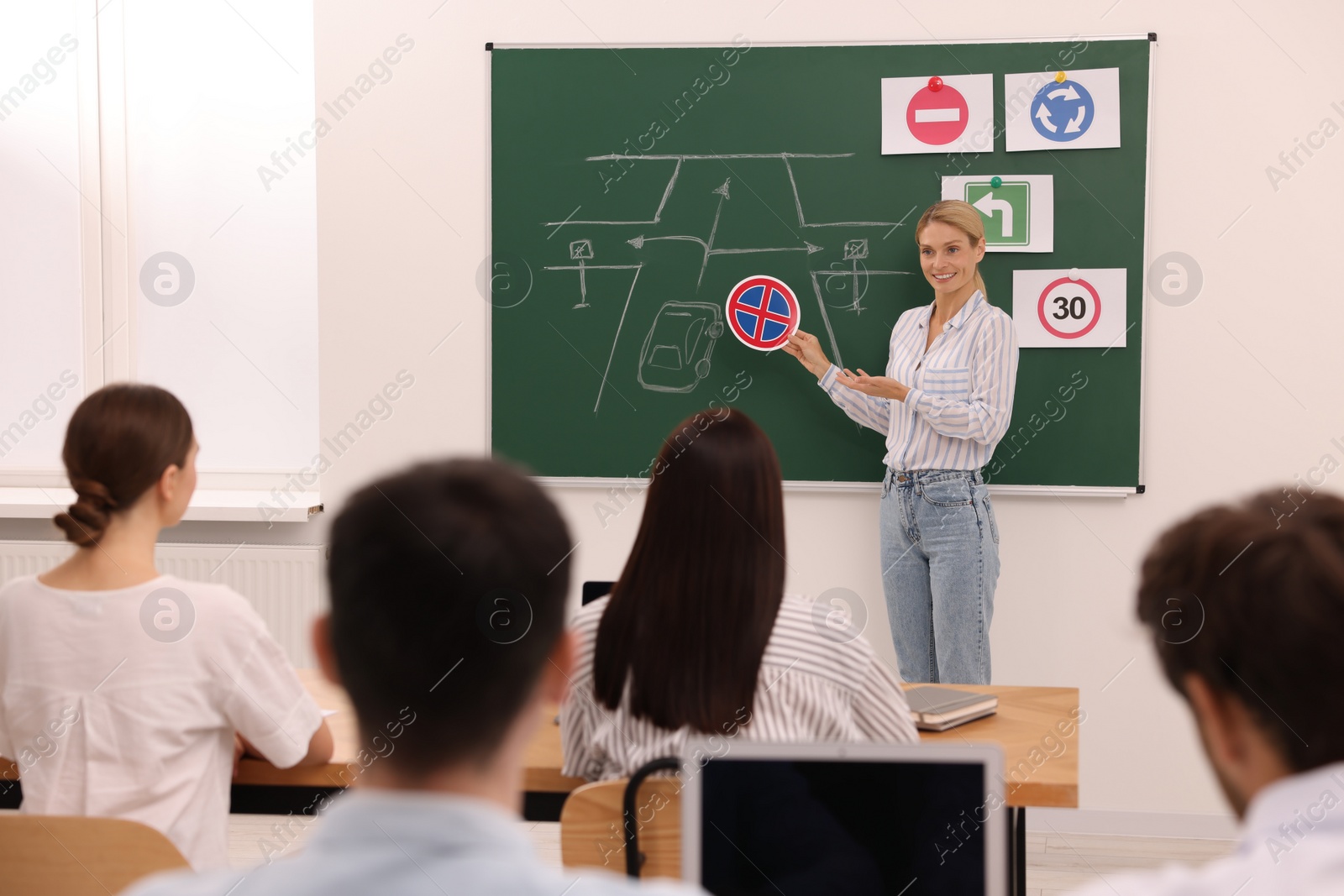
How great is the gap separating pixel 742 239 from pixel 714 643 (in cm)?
221

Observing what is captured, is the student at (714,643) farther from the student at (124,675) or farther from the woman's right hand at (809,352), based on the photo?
the woman's right hand at (809,352)

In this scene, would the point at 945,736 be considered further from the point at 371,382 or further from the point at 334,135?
the point at 334,135

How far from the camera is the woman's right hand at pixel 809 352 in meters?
3.42

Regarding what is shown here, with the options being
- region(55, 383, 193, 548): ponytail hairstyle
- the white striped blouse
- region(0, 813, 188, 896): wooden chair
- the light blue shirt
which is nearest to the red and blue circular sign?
the white striped blouse

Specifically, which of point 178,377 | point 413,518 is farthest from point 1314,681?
point 178,377

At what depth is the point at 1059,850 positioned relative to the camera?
3.32 metres

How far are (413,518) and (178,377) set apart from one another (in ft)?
12.0

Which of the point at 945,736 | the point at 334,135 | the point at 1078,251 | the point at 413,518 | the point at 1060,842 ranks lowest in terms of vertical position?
the point at 1060,842

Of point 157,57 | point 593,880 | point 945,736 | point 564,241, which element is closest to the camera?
point 593,880

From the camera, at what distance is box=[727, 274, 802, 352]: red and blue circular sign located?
3469mm

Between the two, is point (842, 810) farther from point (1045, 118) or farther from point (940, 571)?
point (1045, 118)

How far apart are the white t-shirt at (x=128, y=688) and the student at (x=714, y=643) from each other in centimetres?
50

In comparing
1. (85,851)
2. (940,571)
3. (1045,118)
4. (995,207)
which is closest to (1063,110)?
(1045,118)

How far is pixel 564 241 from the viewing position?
356 cm
